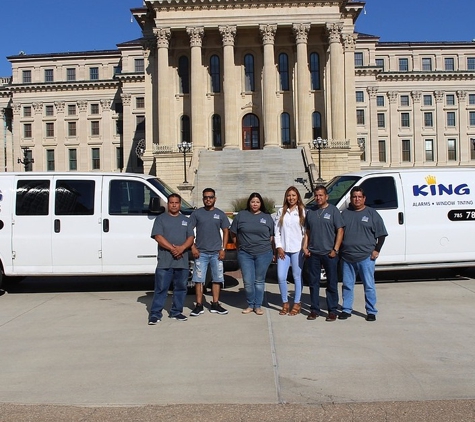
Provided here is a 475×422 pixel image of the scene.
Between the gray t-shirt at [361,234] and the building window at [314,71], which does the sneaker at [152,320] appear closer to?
the gray t-shirt at [361,234]

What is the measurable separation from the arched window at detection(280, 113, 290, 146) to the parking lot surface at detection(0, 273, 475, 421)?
39.3m

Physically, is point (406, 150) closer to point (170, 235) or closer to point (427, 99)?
point (427, 99)

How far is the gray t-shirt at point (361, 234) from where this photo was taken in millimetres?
8102

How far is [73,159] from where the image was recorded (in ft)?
243

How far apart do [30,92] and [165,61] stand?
35385 millimetres

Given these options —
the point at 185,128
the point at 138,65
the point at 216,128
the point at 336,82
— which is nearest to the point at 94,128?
the point at 138,65

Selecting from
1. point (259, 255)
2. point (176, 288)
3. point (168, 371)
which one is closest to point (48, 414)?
point (168, 371)

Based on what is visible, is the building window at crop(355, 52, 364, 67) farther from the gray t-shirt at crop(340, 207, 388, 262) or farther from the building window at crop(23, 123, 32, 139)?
the gray t-shirt at crop(340, 207, 388, 262)

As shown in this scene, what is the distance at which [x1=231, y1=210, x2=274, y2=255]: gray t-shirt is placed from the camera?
331 inches

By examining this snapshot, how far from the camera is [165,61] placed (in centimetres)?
4588

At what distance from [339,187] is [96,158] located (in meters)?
65.6

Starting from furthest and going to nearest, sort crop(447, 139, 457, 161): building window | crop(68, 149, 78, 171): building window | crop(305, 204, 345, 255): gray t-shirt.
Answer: crop(68, 149, 78, 171): building window → crop(447, 139, 457, 161): building window → crop(305, 204, 345, 255): gray t-shirt

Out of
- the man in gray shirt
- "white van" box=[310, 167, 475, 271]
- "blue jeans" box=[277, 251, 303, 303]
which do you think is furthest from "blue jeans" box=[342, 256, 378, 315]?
"white van" box=[310, 167, 475, 271]

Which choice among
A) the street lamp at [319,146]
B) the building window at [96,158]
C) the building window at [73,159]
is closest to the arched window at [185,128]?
the street lamp at [319,146]
